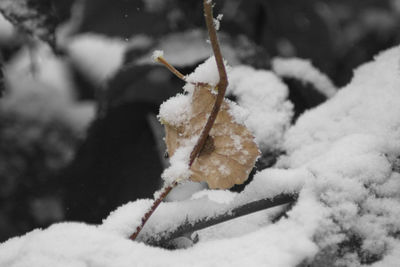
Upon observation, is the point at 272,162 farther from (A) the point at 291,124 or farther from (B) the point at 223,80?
(B) the point at 223,80

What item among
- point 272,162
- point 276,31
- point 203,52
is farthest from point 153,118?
point 276,31

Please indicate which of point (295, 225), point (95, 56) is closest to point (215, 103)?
point (295, 225)

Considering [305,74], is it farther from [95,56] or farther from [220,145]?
[95,56]

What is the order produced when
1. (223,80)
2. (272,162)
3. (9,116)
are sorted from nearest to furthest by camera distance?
1. (223,80)
2. (272,162)
3. (9,116)

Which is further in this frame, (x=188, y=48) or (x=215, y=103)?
(x=188, y=48)

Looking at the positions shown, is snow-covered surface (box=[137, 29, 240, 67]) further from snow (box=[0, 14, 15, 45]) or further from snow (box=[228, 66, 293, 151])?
snow (box=[0, 14, 15, 45])

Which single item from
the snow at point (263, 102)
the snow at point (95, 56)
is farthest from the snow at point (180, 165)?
the snow at point (95, 56)
